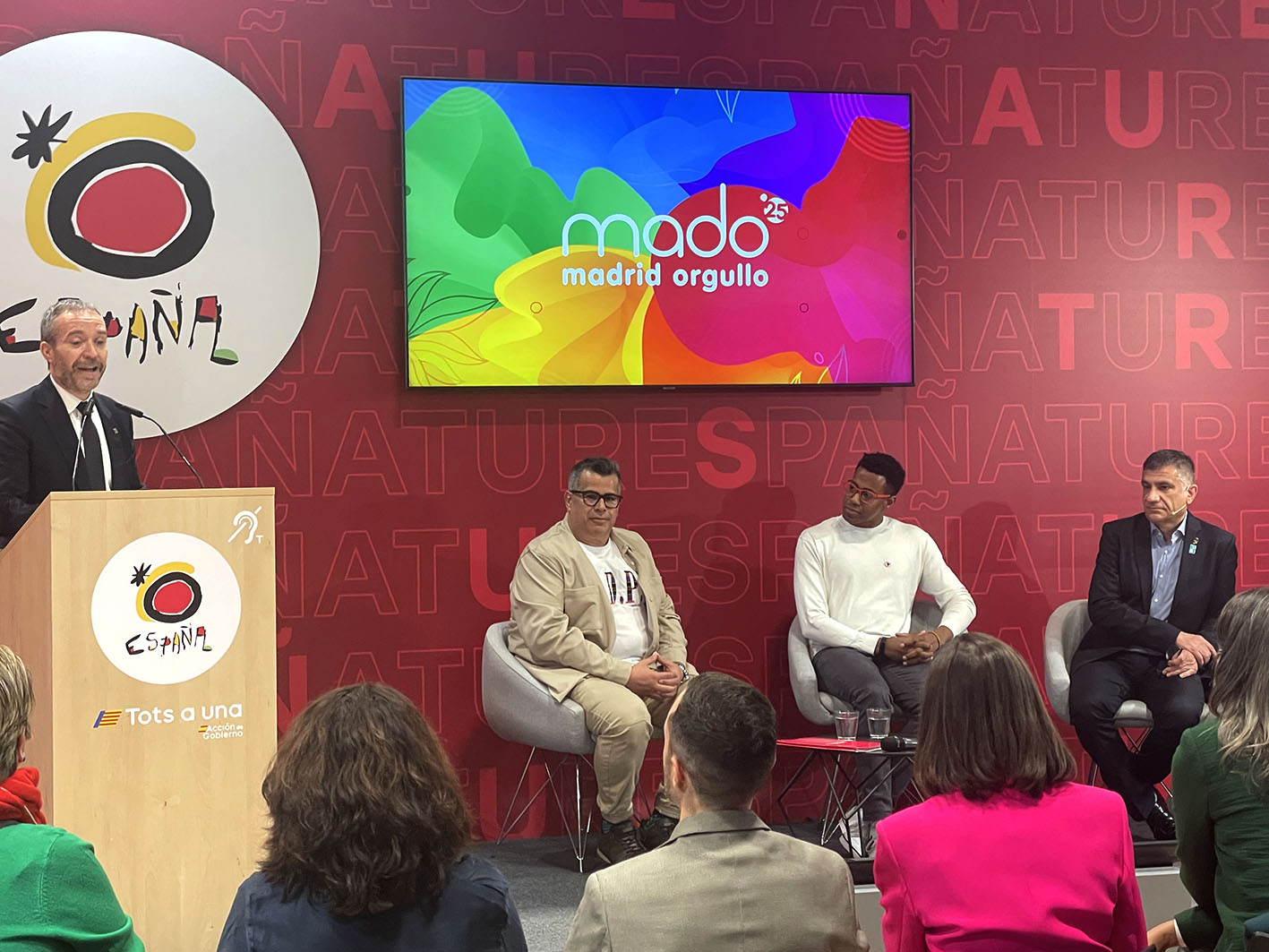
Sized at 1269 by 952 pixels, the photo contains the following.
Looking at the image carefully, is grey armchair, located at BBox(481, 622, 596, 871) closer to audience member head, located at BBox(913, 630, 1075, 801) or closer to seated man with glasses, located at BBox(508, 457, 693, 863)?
seated man with glasses, located at BBox(508, 457, 693, 863)

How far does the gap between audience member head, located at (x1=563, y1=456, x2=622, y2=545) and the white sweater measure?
832 millimetres

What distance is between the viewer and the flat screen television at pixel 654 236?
5445mm

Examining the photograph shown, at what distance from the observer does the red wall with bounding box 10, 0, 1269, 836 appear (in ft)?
17.8

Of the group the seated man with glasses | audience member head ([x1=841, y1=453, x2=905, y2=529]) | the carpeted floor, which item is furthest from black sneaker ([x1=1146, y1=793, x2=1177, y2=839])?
the seated man with glasses

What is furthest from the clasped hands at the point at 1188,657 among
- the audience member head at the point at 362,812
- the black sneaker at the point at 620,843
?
the audience member head at the point at 362,812

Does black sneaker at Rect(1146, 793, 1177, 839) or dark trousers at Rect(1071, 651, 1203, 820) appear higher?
dark trousers at Rect(1071, 651, 1203, 820)

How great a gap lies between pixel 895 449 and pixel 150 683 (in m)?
3.41

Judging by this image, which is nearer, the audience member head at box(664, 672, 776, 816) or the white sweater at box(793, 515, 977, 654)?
the audience member head at box(664, 672, 776, 816)

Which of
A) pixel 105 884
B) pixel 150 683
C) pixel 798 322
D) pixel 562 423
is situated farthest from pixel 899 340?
pixel 105 884

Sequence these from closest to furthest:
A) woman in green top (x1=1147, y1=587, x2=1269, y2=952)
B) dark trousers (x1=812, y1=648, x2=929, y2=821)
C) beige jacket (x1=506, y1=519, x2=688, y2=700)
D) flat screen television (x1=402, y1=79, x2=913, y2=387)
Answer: woman in green top (x1=1147, y1=587, x2=1269, y2=952)
beige jacket (x1=506, y1=519, x2=688, y2=700)
dark trousers (x1=812, y1=648, x2=929, y2=821)
flat screen television (x1=402, y1=79, x2=913, y2=387)

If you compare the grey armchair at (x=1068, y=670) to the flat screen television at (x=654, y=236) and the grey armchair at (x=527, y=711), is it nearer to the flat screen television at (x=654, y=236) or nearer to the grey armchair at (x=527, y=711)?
the flat screen television at (x=654, y=236)

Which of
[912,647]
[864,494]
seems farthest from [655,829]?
[864,494]

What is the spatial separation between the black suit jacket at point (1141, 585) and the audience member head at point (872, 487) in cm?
89

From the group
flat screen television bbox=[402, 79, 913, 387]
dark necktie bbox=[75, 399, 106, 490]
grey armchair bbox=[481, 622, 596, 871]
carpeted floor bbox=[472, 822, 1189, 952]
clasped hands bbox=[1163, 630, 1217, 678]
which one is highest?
flat screen television bbox=[402, 79, 913, 387]
